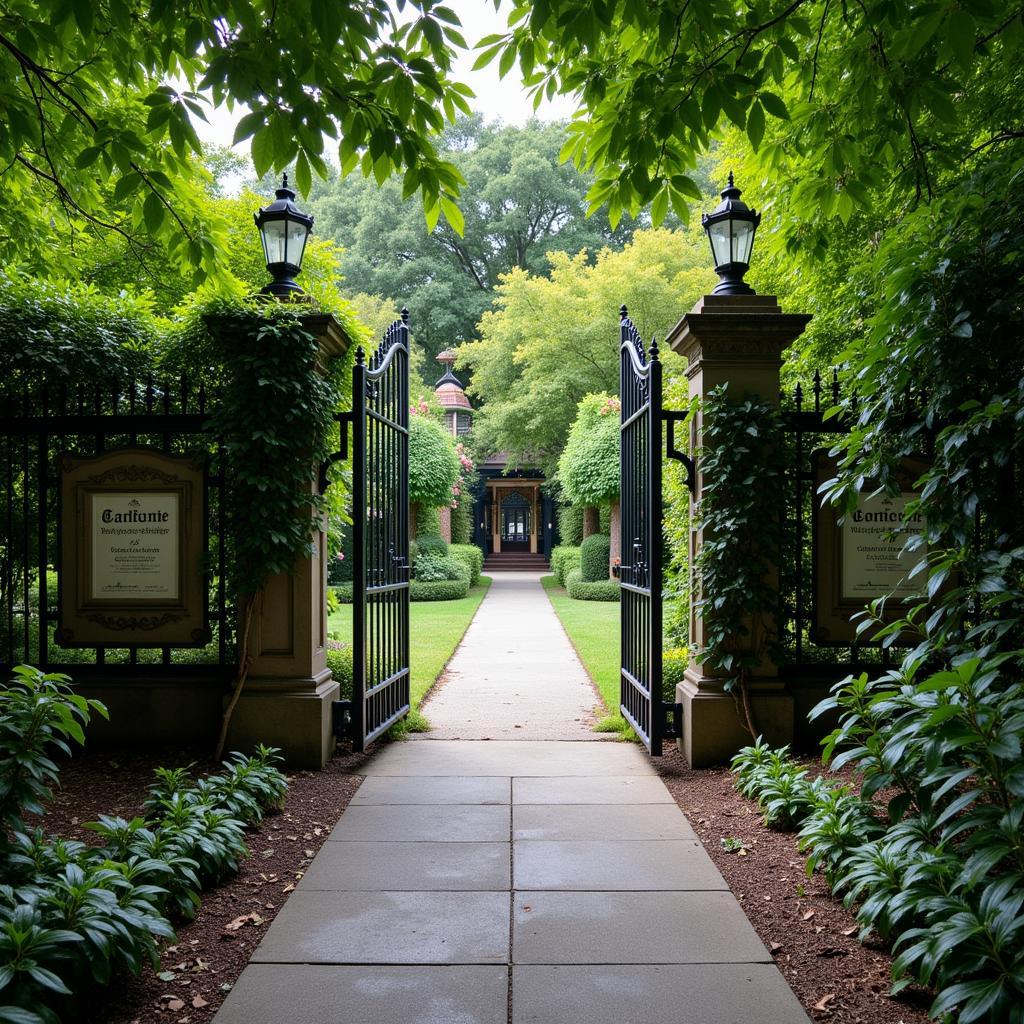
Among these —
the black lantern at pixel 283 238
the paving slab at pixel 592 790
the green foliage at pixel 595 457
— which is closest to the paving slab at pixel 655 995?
the paving slab at pixel 592 790

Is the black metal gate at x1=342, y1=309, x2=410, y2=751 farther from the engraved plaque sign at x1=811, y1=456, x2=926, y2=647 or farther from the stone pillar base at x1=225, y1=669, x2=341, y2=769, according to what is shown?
the engraved plaque sign at x1=811, y1=456, x2=926, y2=647

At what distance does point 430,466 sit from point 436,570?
2711mm

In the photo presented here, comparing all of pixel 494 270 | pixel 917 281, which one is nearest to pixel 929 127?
pixel 917 281

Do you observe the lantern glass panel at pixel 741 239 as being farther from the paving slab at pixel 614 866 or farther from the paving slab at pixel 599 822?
the paving slab at pixel 614 866

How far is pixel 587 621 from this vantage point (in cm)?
1409

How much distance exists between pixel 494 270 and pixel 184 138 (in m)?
42.1

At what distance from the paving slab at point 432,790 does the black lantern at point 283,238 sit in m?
3.30

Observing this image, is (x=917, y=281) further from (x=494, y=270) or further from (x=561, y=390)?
(x=494, y=270)

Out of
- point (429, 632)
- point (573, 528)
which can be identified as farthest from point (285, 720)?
point (573, 528)

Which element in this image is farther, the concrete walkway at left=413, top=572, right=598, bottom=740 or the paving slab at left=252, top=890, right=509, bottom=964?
the concrete walkway at left=413, top=572, right=598, bottom=740

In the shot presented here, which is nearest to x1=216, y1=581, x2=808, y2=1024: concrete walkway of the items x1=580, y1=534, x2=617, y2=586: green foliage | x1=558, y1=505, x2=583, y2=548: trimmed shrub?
x1=580, y1=534, x2=617, y2=586: green foliage

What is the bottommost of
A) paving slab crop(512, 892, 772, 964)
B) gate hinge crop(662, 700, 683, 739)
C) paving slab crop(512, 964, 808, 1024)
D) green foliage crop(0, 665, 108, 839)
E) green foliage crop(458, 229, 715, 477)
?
paving slab crop(512, 892, 772, 964)

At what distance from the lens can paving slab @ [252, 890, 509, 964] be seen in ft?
9.51

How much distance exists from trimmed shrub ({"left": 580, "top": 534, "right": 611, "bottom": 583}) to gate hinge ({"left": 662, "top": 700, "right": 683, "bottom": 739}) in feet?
47.4
